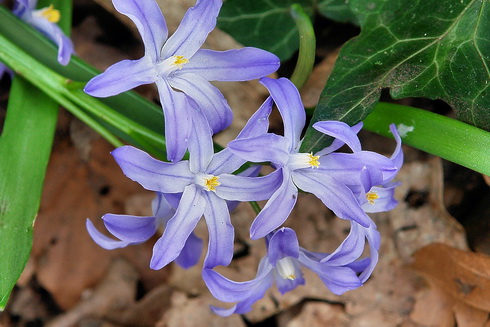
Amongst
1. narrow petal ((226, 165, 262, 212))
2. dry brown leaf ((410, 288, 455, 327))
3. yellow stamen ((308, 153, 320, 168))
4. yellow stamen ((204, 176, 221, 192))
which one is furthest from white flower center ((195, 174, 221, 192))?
dry brown leaf ((410, 288, 455, 327))

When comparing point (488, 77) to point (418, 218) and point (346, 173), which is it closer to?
point (346, 173)

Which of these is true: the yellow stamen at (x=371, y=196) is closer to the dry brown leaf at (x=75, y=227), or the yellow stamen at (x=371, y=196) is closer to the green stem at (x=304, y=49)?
the green stem at (x=304, y=49)

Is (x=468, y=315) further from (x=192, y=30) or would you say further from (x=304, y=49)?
(x=192, y=30)

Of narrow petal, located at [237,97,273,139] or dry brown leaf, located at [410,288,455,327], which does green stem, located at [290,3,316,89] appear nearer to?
narrow petal, located at [237,97,273,139]

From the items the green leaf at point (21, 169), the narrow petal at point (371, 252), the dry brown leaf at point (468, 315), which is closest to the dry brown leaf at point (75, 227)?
the green leaf at point (21, 169)

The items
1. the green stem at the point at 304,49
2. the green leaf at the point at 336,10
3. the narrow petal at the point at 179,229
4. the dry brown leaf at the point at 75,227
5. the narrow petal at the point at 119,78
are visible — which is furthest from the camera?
the dry brown leaf at the point at 75,227

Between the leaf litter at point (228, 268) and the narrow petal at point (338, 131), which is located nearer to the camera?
the narrow petal at point (338, 131)

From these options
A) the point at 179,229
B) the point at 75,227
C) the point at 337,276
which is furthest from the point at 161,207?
the point at 75,227

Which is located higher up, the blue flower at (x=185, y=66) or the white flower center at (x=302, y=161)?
the blue flower at (x=185, y=66)
